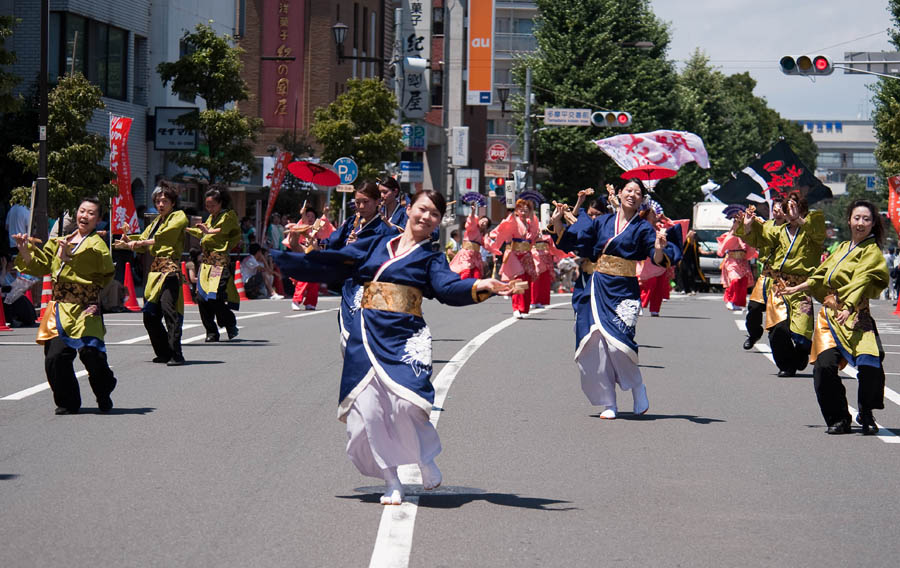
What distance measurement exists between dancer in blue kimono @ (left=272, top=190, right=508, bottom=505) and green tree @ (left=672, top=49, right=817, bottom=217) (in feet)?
173

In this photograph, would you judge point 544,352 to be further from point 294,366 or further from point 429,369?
point 429,369

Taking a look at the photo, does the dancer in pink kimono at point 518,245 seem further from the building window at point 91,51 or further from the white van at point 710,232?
the white van at point 710,232

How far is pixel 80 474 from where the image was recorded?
7898mm

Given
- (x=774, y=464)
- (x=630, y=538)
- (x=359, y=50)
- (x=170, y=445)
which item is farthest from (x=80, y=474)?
(x=359, y=50)

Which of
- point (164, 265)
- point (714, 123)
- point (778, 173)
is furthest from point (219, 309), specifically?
point (714, 123)

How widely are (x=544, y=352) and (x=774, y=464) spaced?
7868mm

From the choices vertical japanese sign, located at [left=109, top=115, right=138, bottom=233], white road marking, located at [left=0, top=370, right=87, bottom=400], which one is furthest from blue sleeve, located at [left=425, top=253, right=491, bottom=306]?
vertical japanese sign, located at [left=109, top=115, right=138, bottom=233]

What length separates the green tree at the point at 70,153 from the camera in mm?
25188

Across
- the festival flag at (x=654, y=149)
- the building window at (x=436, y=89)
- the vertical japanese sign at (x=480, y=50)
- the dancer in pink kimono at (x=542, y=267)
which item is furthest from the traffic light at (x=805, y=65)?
the building window at (x=436, y=89)

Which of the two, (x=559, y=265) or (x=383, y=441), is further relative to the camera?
(x=559, y=265)

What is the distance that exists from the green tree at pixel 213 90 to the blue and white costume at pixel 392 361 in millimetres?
25376

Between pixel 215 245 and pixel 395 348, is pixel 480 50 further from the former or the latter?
pixel 395 348

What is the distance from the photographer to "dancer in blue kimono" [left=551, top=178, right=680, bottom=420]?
10.8 meters

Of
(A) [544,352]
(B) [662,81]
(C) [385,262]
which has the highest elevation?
(B) [662,81]
